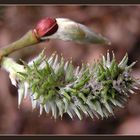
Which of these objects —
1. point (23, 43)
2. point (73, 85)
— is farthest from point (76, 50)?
point (73, 85)

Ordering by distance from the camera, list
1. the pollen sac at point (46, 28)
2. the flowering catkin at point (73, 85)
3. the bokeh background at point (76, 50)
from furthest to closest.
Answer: the bokeh background at point (76, 50), the pollen sac at point (46, 28), the flowering catkin at point (73, 85)

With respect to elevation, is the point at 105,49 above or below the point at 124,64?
below

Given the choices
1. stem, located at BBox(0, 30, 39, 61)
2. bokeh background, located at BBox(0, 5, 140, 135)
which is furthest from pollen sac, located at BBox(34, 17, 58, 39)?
bokeh background, located at BBox(0, 5, 140, 135)

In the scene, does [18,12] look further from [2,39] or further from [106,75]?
[106,75]

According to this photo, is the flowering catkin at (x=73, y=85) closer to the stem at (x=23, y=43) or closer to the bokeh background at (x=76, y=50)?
the stem at (x=23, y=43)

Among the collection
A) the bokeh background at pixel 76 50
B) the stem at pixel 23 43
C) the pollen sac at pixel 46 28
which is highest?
the pollen sac at pixel 46 28

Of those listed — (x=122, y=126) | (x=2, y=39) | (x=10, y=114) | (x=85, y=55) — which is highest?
(x=2, y=39)

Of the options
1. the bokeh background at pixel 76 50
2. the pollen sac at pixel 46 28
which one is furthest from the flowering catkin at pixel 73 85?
the bokeh background at pixel 76 50
